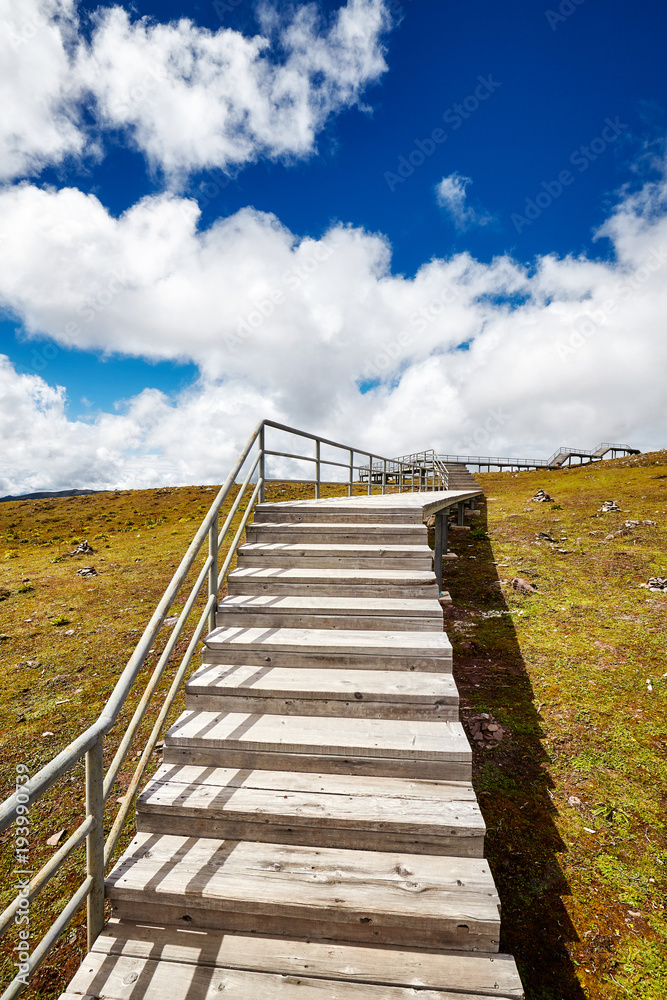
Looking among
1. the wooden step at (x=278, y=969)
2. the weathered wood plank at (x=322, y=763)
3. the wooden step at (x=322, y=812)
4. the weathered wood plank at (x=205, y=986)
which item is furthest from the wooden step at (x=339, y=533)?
the weathered wood plank at (x=205, y=986)

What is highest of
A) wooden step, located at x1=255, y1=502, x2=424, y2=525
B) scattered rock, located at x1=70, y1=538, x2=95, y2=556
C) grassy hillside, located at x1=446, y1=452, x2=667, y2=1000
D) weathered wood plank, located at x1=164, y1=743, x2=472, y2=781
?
wooden step, located at x1=255, y1=502, x2=424, y2=525

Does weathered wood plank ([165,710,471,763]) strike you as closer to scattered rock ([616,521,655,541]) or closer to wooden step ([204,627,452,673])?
wooden step ([204,627,452,673])

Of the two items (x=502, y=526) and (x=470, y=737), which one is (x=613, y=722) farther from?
(x=502, y=526)

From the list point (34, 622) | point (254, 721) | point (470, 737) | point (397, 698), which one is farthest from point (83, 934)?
point (34, 622)

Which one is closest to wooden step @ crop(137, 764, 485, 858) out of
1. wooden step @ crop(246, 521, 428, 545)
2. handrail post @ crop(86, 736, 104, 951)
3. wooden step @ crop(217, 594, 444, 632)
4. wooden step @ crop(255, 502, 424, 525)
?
handrail post @ crop(86, 736, 104, 951)

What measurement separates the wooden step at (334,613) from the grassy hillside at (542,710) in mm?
2215

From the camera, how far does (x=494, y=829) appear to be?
412 cm

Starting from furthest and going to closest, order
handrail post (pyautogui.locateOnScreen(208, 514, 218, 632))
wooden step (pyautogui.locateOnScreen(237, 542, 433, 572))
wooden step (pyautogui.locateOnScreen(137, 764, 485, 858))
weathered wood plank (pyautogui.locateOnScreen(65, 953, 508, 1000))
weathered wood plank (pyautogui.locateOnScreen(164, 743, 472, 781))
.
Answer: wooden step (pyautogui.locateOnScreen(237, 542, 433, 572)) < handrail post (pyautogui.locateOnScreen(208, 514, 218, 632)) < weathered wood plank (pyautogui.locateOnScreen(164, 743, 472, 781)) < wooden step (pyautogui.locateOnScreen(137, 764, 485, 858)) < weathered wood plank (pyautogui.locateOnScreen(65, 953, 508, 1000))

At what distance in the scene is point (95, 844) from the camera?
231 centimetres

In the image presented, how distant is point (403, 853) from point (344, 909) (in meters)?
0.49

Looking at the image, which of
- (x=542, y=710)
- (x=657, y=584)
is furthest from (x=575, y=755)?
(x=657, y=584)

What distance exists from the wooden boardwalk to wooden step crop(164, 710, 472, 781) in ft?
0.04

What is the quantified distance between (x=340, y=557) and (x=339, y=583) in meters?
0.47

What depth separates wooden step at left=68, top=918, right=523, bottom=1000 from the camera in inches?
80.2
